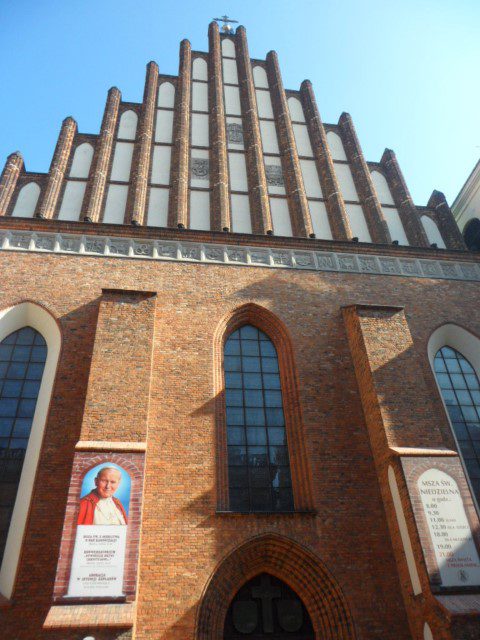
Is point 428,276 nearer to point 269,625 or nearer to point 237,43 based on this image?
point 269,625

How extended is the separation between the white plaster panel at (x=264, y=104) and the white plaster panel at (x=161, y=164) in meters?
3.39

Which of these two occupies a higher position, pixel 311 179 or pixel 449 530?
pixel 311 179

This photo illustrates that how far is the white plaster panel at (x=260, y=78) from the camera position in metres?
15.9

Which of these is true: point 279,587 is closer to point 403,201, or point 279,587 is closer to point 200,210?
point 200,210

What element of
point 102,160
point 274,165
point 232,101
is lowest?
point 102,160

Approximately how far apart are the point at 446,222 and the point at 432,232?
1.66 feet

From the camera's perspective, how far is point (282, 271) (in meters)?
11.3

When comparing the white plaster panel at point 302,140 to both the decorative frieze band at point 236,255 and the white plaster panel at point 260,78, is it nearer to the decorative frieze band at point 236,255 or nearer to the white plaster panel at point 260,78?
the white plaster panel at point 260,78

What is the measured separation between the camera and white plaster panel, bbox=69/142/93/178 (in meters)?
12.6

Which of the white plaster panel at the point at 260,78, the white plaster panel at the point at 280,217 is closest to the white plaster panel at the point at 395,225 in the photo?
the white plaster panel at the point at 280,217

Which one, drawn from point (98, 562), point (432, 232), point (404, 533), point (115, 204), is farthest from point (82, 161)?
point (404, 533)

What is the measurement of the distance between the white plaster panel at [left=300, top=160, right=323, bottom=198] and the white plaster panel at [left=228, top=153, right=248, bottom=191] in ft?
5.46

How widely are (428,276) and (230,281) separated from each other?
16.0 ft

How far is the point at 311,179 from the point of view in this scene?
1366 centimetres
